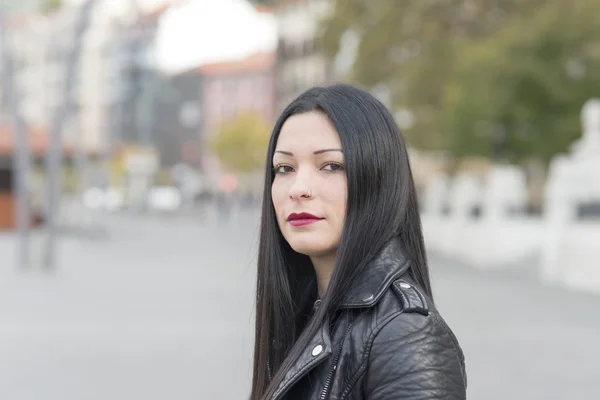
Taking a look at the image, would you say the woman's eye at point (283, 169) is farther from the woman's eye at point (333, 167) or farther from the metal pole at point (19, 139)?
the metal pole at point (19, 139)

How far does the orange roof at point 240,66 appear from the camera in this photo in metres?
111

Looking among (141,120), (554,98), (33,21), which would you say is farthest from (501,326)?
(141,120)

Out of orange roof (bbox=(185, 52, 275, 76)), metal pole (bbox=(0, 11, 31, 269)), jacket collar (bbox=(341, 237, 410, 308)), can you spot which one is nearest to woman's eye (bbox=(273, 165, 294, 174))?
jacket collar (bbox=(341, 237, 410, 308))

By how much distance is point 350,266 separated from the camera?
6.32ft

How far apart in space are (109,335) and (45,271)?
9.50 meters

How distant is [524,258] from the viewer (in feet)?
77.9

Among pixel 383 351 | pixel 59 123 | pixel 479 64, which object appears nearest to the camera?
pixel 383 351

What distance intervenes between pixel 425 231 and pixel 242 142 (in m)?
74.8

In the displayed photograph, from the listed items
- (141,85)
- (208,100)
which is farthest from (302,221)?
(208,100)

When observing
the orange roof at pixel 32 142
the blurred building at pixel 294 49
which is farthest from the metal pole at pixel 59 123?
the blurred building at pixel 294 49

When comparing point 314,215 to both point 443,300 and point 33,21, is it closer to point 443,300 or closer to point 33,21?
point 443,300

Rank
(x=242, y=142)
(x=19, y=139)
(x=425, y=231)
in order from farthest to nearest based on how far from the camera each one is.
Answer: (x=242, y=142)
(x=425, y=231)
(x=19, y=139)

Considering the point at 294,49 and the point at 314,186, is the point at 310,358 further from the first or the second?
the point at 294,49

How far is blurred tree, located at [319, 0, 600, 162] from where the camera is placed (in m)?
24.3
